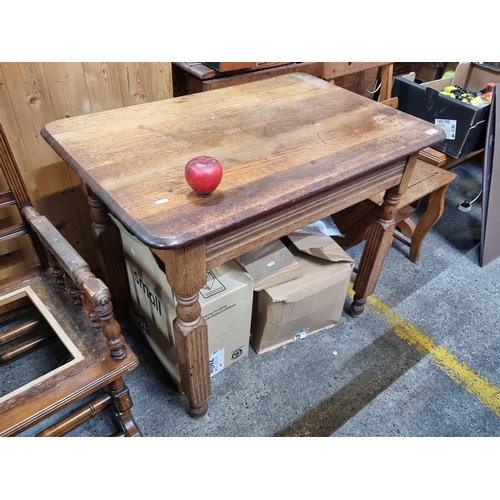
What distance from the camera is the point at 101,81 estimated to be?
5.09 feet

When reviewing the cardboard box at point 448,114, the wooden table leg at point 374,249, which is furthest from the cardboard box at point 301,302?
the cardboard box at point 448,114

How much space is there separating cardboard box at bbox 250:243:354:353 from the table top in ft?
1.63

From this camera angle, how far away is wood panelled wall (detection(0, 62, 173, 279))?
1411mm

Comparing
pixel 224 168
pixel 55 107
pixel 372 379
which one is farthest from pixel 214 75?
pixel 372 379

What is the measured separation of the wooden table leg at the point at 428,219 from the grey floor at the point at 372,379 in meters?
0.18

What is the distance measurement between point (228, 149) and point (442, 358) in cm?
130

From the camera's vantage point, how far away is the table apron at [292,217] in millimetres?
1102

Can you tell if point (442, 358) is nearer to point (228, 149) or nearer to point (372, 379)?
point (372, 379)

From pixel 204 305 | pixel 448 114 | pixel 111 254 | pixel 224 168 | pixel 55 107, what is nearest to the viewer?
pixel 224 168

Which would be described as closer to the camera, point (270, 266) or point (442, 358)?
point (270, 266)

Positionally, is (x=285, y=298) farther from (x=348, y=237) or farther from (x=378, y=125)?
(x=348, y=237)

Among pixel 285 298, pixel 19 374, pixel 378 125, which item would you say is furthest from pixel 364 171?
pixel 19 374

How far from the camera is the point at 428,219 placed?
220 cm

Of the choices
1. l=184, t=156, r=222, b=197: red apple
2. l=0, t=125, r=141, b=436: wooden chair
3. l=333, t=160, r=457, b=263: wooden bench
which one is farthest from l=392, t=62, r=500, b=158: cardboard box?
l=0, t=125, r=141, b=436: wooden chair
